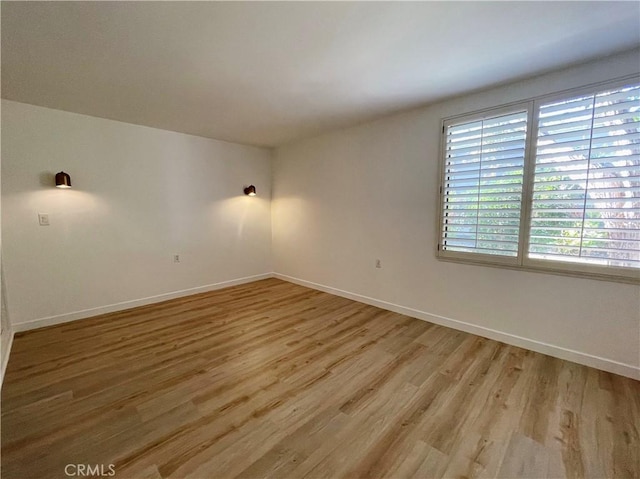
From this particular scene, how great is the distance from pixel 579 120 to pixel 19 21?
3989mm

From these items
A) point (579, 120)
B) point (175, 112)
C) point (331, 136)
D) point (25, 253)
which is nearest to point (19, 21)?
point (175, 112)

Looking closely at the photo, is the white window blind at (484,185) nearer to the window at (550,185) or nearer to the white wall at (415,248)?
the window at (550,185)

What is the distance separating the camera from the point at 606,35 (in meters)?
1.86

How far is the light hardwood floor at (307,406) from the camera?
1.44 metres

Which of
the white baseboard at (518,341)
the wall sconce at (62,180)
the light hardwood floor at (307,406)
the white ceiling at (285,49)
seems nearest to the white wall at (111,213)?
the wall sconce at (62,180)

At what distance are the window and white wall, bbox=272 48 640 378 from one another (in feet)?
0.47

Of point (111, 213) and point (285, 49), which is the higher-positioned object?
point (285, 49)

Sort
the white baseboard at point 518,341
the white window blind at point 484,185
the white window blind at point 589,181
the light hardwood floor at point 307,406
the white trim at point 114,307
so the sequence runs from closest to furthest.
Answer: the light hardwood floor at point 307,406 → the white window blind at point 589,181 → the white baseboard at point 518,341 → the white window blind at point 484,185 → the white trim at point 114,307

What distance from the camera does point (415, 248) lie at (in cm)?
332

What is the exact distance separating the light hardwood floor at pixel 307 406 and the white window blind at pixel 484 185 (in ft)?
3.41

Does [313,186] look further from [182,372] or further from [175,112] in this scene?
[182,372]

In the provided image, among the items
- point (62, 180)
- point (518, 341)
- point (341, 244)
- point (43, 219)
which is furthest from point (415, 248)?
point (43, 219)

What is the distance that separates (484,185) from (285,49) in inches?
87.6

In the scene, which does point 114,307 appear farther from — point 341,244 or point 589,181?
point 589,181
